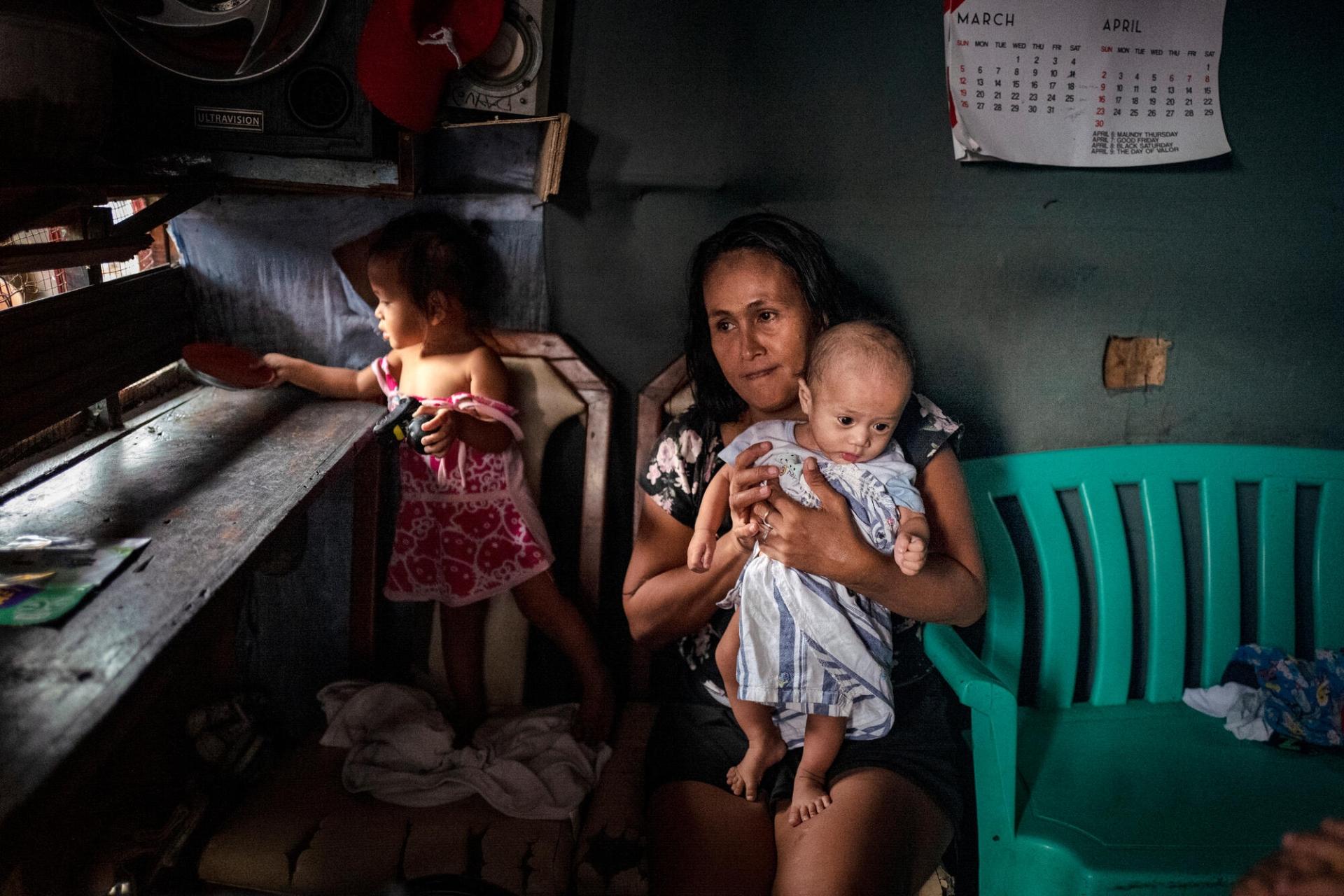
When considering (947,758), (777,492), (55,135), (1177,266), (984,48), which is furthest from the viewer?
(1177,266)

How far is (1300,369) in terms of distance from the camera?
6.89ft

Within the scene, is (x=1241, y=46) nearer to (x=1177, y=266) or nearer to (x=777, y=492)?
(x=1177, y=266)

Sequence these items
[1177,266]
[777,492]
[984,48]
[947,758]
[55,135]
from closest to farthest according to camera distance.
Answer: [55,135] → [777,492] → [947,758] → [984,48] → [1177,266]

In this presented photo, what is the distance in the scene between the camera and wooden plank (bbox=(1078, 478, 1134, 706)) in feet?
Answer: 6.29

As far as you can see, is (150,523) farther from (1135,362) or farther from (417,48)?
(1135,362)

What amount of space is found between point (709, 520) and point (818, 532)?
21 cm

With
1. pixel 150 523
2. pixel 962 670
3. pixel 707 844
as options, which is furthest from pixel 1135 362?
pixel 150 523

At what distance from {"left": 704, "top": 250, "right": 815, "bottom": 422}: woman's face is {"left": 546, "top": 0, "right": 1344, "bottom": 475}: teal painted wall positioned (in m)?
Answer: 0.37

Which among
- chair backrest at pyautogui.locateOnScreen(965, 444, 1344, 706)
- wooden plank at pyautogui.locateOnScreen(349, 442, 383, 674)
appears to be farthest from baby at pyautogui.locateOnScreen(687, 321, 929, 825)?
wooden plank at pyautogui.locateOnScreen(349, 442, 383, 674)

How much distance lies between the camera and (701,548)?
60.3 inches

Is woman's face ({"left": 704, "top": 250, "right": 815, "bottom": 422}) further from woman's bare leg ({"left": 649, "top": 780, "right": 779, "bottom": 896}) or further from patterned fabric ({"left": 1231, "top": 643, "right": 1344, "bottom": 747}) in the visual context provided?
patterned fabric ({"left": 1231, "top": 643, "right": 1344, "bottom": 747})

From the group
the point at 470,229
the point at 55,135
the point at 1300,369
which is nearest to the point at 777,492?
the point at 470,229

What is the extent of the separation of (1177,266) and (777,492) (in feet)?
4.24

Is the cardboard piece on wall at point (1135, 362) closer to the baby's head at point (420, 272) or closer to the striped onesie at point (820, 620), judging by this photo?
the striped onesie at point (820, 620)
